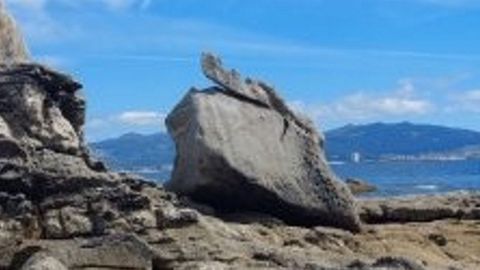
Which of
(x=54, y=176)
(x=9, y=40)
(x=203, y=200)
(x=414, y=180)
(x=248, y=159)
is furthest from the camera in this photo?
(x=414, y=180)

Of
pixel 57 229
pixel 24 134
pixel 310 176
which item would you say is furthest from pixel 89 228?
pixel 310 176

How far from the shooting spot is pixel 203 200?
787 inches

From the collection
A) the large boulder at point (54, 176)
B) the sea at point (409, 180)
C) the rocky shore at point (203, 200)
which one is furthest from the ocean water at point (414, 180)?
the large boulder at point (54, 176)

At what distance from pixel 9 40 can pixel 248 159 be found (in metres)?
4.16

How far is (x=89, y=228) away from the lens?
16953 millimetres

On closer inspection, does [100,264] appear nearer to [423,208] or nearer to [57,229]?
[57,229]

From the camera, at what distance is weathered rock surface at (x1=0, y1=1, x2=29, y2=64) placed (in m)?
20.1

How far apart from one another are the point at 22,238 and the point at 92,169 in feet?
5.55

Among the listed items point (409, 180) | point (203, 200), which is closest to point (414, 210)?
point (203, 200)

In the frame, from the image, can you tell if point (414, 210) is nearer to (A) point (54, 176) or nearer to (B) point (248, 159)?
(B) point (248, 159)

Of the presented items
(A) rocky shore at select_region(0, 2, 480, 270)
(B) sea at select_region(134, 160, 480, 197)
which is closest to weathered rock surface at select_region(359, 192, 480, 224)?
(A) rocky shore at select_region(0, 2, 480, 270)

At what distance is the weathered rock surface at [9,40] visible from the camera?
2014 cm

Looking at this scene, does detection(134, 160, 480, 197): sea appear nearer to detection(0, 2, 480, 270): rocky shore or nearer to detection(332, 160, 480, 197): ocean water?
detection(332, 160, 480, 197): ocean water

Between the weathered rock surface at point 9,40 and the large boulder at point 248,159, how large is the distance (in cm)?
253
